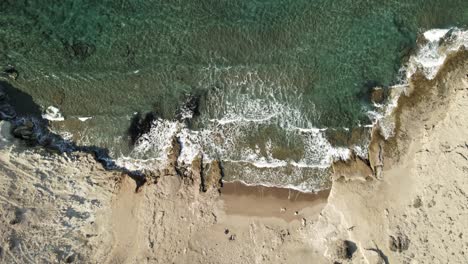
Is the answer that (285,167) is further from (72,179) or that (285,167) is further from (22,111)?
(22,111)

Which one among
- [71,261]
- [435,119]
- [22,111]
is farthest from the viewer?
[22,111]

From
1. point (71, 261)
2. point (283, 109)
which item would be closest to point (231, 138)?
point (283, 109)

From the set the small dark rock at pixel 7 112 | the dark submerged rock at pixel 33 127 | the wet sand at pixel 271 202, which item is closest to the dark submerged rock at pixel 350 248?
the wet sand at pixel 271 202

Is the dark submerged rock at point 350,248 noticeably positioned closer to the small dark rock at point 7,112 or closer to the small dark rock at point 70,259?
the small dark rock at point 70,259

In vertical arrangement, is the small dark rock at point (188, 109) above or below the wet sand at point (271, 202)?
above

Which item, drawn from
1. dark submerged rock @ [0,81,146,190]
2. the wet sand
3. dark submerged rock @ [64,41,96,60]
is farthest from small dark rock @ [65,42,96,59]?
the wet sand

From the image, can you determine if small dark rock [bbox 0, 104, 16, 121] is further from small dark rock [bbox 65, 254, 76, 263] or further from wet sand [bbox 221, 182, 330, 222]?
wet sand [bbox 221, 182, 330, 222]
